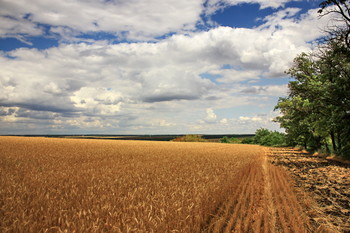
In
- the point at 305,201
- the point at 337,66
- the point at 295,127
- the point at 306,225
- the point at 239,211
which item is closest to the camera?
the point at 306,225

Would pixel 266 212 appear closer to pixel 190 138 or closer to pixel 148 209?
pixel 148 209

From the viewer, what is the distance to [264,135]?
96.5m

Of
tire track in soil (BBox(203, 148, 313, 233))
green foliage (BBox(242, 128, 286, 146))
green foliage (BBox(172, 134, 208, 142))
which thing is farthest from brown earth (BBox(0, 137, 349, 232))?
green foliage (BBox(172, 134, 208, 142))

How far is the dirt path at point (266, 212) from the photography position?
226 inches

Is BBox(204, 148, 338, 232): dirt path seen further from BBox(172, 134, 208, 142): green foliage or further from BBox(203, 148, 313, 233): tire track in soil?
BBox(172, 134, 208, 142): green foliage

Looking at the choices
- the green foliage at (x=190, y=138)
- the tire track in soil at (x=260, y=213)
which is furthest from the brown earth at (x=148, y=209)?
the green foliage at (x=190, y=138)

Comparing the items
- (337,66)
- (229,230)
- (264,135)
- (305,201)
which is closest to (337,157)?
(337,66)

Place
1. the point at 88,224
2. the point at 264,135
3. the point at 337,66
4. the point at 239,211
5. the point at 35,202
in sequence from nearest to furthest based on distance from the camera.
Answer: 1. the point at 88,224
2. the point at 35,202
3. the point at 239,211
4. the point at 337,66
5. the point at 264,135

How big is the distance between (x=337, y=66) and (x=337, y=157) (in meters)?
11.3

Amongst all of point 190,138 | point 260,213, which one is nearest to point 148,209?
point 260,213

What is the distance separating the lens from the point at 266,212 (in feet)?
22.5

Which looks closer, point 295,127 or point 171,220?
point 171,220

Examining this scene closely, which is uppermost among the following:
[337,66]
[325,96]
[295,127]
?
[337,66]

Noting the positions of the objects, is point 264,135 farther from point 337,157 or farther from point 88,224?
point 88,224
